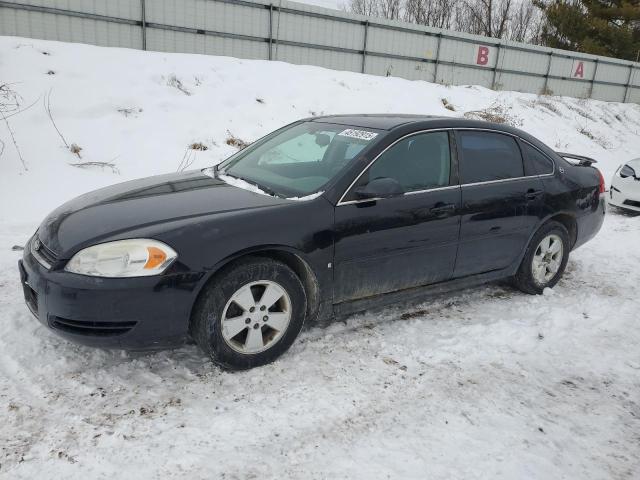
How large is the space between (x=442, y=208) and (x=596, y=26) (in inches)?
1233

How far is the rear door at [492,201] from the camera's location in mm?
3920

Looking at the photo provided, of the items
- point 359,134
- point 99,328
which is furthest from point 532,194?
point 99,328

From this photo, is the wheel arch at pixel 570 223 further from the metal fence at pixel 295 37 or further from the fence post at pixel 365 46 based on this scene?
the fence post at pixel 365 46

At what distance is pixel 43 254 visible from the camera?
2971 millimetres

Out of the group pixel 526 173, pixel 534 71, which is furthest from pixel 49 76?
pixel 534 71

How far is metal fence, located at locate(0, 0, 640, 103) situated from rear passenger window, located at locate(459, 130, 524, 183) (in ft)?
31.2

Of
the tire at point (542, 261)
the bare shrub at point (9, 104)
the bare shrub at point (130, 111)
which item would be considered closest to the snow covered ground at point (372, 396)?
the tire at point (542, 261)

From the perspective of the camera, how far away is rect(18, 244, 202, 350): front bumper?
2666 mm

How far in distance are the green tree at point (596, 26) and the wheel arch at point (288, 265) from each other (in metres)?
30.5

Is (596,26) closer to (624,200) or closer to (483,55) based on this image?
(483,55)

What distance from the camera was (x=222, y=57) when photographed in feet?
39.6

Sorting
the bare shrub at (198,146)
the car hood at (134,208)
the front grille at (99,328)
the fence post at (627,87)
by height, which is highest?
the fence post at (627,87)

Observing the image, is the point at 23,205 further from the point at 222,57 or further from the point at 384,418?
the point at 222,57

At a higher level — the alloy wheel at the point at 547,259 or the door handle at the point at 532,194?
the door handle at the point at 532,194
